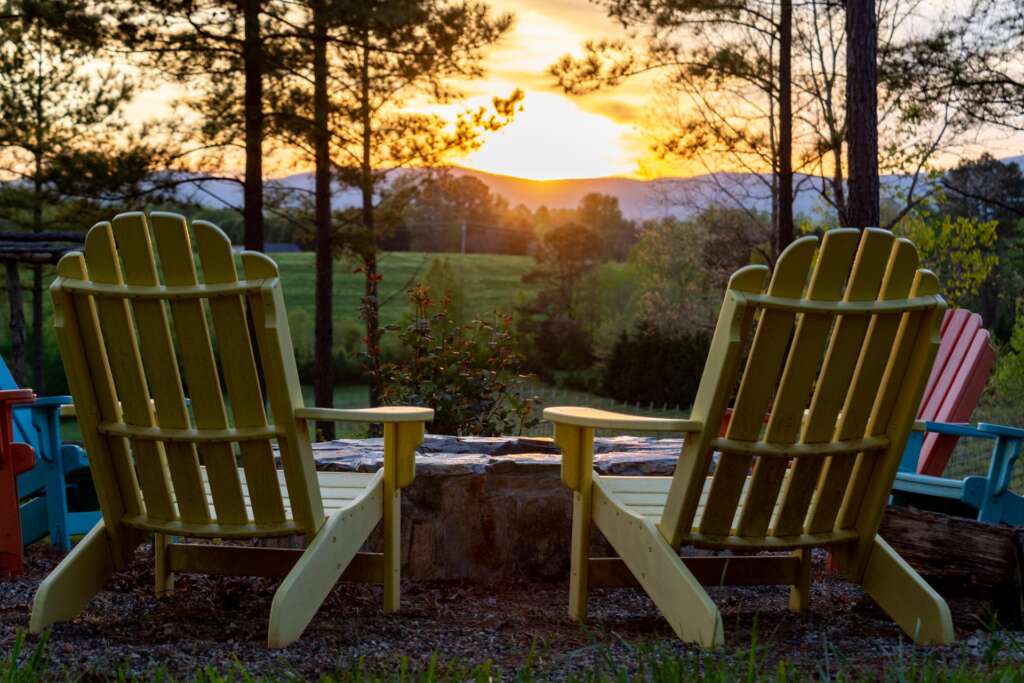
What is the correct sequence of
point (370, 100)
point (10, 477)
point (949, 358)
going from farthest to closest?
point (370, 100)
point (949, 358)
point (10, 477)

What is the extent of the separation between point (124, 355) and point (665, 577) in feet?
4.79

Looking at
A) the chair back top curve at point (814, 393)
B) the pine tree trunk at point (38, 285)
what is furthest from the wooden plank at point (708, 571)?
the pine tree trunk at point (38, 285)

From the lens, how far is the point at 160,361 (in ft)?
8.30

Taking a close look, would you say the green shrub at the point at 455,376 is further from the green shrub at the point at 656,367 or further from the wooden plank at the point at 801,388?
the green shrub at the point at 656,367

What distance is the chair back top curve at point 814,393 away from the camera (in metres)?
2.43

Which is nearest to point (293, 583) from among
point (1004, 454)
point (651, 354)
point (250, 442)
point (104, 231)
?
point (250, 442)

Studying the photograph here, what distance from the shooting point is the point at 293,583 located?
8.25 feet

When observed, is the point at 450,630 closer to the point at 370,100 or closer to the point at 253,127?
the point at 253,127

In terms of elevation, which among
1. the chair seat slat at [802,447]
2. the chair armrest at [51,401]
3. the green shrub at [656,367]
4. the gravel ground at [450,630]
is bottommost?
the green shrub at [656,367]

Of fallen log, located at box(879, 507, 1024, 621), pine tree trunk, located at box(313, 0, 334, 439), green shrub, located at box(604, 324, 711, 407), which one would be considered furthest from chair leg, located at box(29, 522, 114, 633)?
green shrub, located at box(604, 324, 711, 407)

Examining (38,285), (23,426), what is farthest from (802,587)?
(38,285)

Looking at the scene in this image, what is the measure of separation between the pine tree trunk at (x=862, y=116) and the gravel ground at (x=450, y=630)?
3.34 metres

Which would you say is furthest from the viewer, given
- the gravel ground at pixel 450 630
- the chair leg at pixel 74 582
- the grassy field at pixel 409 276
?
the grassy field at pixel 409 276

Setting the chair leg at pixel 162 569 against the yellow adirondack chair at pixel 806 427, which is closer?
→ the yellow adirondack chair at pixel 806 427
